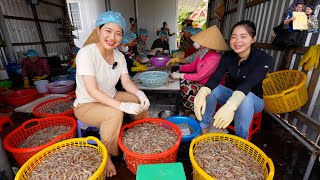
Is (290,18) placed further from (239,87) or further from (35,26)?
(35,26)

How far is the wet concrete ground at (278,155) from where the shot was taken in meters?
1.81

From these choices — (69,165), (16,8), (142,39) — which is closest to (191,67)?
(69,165)

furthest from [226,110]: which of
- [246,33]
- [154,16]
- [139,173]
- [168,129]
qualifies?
[154,16]

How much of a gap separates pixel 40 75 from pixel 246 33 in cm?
498

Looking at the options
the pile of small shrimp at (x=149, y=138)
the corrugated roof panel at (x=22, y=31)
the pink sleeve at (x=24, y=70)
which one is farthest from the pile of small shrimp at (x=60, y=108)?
the corrugated roof panel at (x=22, y=31)

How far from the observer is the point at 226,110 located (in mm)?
1622

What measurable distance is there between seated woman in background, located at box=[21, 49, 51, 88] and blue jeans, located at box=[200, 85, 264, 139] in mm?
4338

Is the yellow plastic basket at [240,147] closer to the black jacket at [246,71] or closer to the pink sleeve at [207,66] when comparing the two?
the black jacket at [246,71]

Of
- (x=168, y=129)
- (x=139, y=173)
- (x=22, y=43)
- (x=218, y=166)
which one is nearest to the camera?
(x=139, y=173)

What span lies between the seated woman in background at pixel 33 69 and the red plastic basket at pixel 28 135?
287 cm

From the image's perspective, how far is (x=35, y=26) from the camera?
5980 millimetres

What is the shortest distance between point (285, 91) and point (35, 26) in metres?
7.36

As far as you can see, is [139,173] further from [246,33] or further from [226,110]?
[246,33]

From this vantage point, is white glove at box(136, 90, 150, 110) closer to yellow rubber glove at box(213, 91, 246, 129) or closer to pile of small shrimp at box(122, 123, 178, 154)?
pile of small shrimp at box(122, 123, 178, 154)
